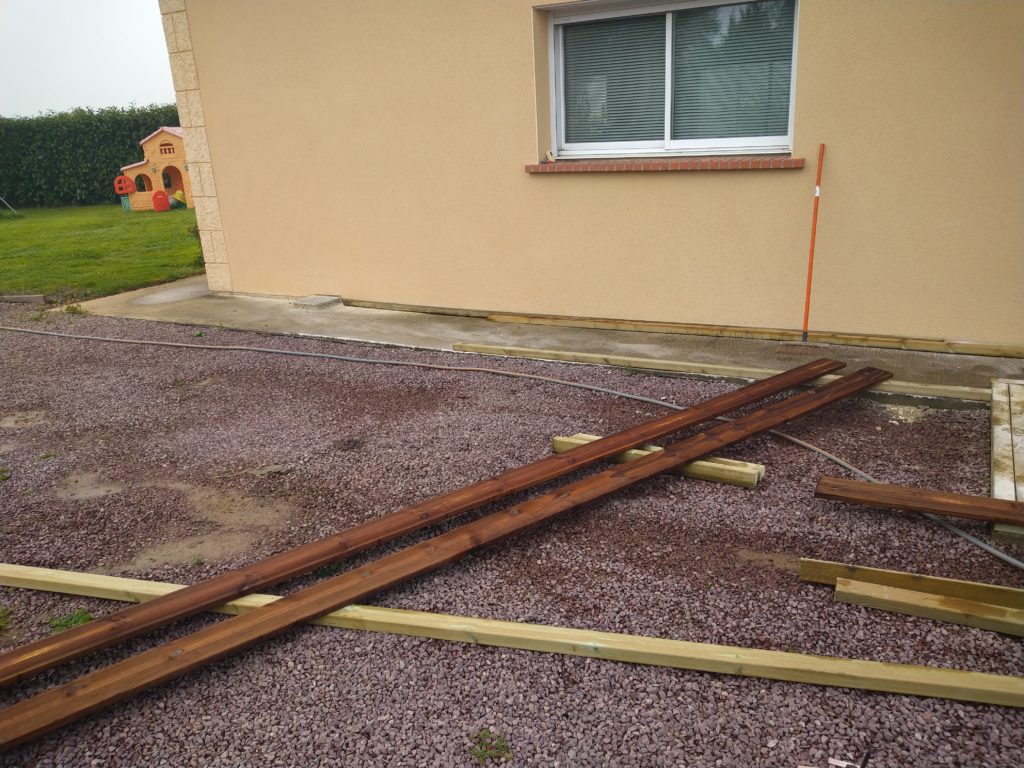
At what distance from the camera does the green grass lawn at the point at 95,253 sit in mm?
9764

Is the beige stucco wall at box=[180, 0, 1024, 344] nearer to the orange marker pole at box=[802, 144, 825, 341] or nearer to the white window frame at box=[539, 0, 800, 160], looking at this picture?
the orange marker pole at box=[802, 144, 825, 341]

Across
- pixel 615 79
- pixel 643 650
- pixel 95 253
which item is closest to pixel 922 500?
pixel 643 650

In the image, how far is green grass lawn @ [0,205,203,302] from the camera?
9.76m

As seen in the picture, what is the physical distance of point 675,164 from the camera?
6.14 m

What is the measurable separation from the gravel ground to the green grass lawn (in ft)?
14.9

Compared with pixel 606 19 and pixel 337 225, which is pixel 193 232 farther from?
pixel 606 19

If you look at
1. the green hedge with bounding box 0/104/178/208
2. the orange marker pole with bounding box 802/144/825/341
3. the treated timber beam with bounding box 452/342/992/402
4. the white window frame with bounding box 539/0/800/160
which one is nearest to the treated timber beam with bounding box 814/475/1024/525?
the treated timber beam with bounding box 452/342/992/402

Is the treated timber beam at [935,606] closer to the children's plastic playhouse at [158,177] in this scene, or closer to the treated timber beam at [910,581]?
the treated timber beam at [910,581]

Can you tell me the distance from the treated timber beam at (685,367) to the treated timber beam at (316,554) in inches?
33.5

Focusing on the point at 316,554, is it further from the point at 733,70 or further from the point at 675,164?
the point at 733,70

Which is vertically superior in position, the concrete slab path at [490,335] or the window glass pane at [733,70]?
the window glass pane at [733,70]

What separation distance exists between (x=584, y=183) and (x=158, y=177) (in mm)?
16348

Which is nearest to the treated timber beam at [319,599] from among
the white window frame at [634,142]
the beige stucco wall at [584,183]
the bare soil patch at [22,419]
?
the beige stucco wall at [584,183]

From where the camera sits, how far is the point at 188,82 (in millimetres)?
8109
